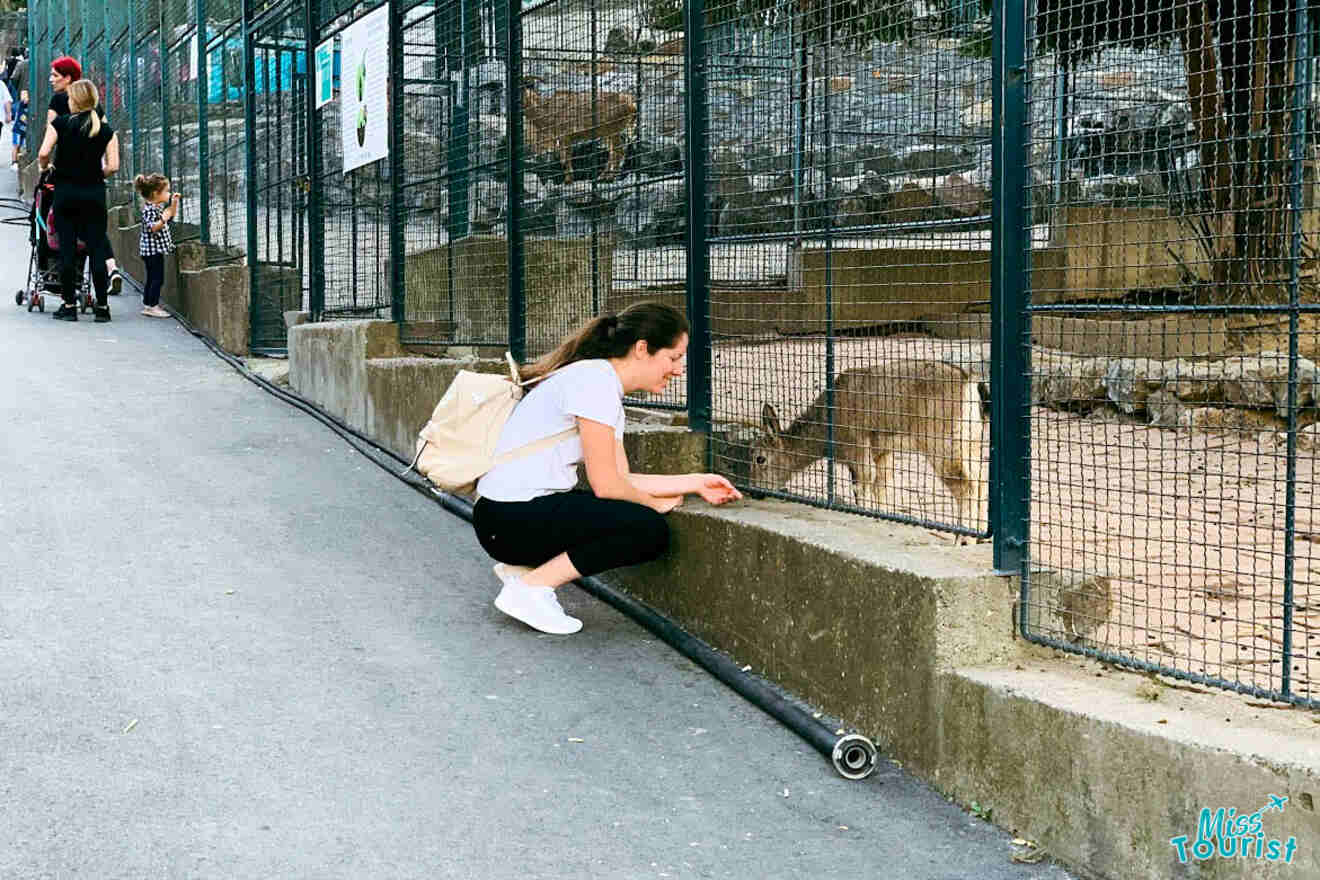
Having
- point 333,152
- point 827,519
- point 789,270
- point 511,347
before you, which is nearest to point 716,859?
point 827,519

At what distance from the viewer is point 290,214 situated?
520 inches

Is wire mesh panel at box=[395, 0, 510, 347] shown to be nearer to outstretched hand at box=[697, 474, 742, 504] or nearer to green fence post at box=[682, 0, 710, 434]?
green fence post at box=[682, 0, 710, 434]

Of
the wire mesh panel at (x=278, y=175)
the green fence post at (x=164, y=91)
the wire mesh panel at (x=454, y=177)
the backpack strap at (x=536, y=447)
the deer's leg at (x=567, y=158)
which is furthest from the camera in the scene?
the green fence post at (x=164, y=91)

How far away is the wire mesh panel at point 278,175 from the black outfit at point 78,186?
198 cm

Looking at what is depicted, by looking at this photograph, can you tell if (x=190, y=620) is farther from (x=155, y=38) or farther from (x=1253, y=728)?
(x=155, y=38)

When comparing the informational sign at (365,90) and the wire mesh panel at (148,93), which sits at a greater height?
the wire mesh panel at (148,93)

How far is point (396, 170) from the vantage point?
1025 cm

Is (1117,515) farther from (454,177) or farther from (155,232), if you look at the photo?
(155,232)

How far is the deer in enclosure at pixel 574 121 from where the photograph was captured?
7051mm

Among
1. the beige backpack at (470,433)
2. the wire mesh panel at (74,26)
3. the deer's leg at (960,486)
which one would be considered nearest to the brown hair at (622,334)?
the beige backpack at (470,433)

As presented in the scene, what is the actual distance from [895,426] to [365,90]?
637 cm

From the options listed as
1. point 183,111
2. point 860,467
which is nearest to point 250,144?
point 183,111

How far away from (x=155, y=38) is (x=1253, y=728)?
17.0 metres

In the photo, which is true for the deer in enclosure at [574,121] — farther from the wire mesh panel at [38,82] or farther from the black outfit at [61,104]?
the wire mesh panel at [38,82]
